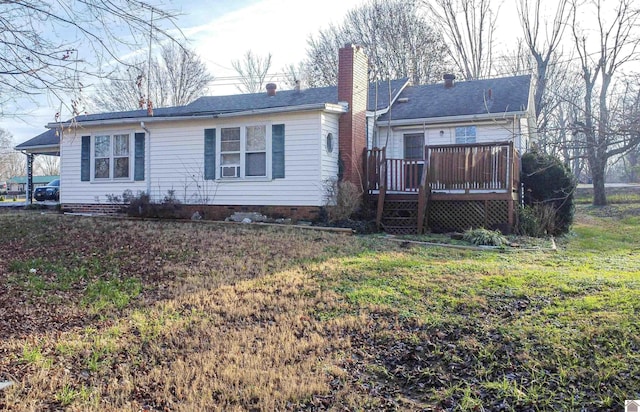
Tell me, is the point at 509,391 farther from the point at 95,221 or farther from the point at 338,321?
the point at 95,221

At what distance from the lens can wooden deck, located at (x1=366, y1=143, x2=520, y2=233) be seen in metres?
11.8

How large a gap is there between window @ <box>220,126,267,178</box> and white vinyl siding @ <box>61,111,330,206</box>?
16 centimetres

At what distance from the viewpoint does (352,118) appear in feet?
42.9

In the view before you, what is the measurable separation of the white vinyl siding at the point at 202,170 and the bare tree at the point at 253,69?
78.2ft

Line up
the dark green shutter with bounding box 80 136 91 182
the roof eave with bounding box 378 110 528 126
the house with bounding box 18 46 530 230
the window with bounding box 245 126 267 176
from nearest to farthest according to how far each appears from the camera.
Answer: the house with bounding box 18 46 530 230 < the window with bounding box 245 126 267 176 < the roof eave with bounding box 378 110 528 126 < the dark green shutter with bounding box 80 136 91 182

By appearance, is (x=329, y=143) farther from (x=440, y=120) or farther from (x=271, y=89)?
(x=271, y=89)

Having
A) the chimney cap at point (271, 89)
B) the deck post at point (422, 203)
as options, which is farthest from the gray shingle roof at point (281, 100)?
the deck post at point (422, 203)

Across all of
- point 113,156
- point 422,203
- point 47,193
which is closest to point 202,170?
point 113,156

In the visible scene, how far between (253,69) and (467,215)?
96.3 ft

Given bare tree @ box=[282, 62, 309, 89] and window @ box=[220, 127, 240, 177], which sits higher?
bare tree @ box=[282, 62, 309, 89]

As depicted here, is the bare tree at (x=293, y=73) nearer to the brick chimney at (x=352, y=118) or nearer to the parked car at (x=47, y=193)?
the parked car at (x=47, y=193)

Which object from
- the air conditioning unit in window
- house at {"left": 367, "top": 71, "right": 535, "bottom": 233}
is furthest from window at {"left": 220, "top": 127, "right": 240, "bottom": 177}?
house at {"left": 367, "top": 71, "right": 535, "bottom": 233}

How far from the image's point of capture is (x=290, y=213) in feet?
41.3

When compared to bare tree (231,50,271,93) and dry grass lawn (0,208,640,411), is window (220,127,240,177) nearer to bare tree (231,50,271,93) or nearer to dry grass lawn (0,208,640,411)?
dry grass lawn (0,208,640,411)
